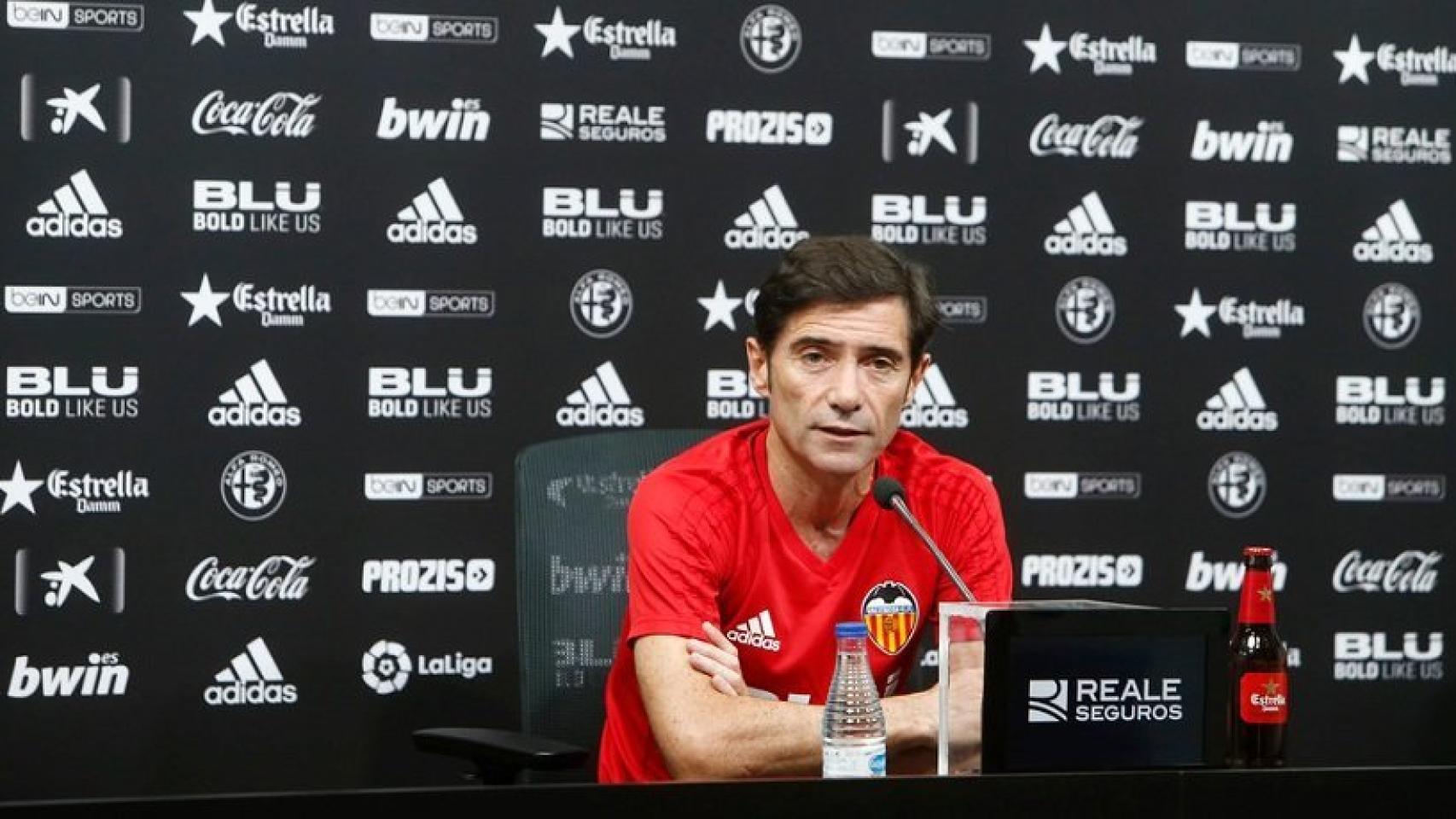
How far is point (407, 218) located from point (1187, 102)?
1.99 meters

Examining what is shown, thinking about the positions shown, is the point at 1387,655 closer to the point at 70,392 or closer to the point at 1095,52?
the point at 1095,52

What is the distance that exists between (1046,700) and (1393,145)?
3.21m

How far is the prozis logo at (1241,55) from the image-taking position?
13.6 feet

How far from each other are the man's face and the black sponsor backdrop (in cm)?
149

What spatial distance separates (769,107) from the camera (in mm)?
4008

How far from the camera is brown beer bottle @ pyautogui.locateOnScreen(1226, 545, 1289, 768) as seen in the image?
Answer: 1.84 m

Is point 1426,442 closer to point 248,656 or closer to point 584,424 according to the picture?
point 584,424

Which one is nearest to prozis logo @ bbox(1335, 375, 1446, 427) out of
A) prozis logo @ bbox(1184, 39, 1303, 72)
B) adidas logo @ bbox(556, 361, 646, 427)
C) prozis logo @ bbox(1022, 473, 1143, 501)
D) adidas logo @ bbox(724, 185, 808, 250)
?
prozis logo @ bbox(1022, 473, 1143, 501)

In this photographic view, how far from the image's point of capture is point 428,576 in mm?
3877

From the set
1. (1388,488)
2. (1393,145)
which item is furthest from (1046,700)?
(1393,145)

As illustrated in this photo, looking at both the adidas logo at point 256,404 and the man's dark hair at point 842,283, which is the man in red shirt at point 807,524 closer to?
the man's dark hair at point 842,283

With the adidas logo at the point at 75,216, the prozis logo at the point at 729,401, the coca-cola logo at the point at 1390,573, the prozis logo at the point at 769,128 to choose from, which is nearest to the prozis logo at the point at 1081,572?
the coca-cola logo at the point at 1390,573

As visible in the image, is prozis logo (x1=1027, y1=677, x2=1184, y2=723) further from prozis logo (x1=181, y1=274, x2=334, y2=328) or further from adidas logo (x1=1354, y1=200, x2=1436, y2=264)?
adidas logo (x1=1354, y1=200, x2=1436, y2=264)

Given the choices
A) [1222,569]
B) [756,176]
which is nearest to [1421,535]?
[1222,569]
